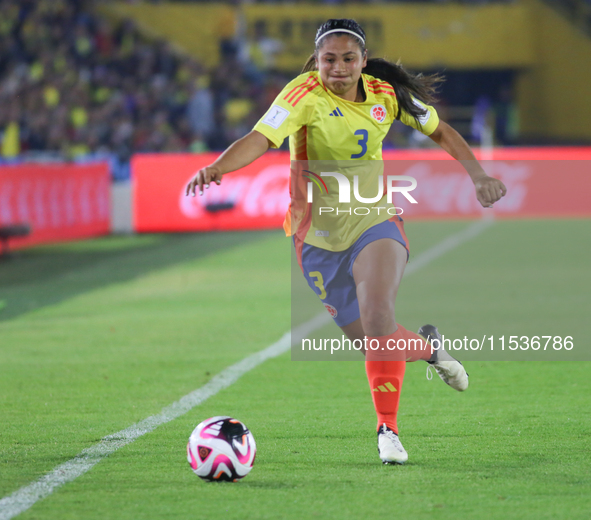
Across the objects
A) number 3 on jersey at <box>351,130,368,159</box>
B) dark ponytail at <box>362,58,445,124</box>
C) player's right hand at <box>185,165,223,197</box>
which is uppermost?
dark ponytail at <box>362,58,445,124</box>

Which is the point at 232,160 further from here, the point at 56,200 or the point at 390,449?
the point at 56,200

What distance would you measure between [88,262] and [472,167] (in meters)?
11.2

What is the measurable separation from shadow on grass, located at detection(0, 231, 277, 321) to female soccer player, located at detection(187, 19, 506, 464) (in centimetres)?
590

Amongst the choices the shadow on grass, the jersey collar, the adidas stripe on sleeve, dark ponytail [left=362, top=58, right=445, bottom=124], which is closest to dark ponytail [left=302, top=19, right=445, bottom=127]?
dark ponytail [left=362, top=58, right=445, bottom=124]

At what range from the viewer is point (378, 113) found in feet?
15.6

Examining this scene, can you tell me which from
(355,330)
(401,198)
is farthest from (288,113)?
(401,198)

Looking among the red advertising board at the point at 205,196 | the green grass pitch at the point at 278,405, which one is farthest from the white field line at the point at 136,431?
the red advertising board at the point at 205,196

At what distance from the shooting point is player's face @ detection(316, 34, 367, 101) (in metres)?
4.55

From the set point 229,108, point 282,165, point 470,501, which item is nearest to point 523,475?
point 470,501

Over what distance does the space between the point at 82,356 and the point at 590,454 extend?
426 centimetres

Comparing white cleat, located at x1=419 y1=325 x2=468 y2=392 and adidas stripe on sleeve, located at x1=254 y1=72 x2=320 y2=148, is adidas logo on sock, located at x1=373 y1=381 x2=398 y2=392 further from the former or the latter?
adidas stripe on sleeve, located at x1=254 y1=72 x2=320 y2=148

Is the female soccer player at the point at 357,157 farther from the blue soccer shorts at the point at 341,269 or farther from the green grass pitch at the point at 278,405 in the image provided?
the green grass pitch at the point at 278,405

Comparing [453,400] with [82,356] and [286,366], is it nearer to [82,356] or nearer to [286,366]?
[286,366]

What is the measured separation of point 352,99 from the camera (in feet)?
15.5
